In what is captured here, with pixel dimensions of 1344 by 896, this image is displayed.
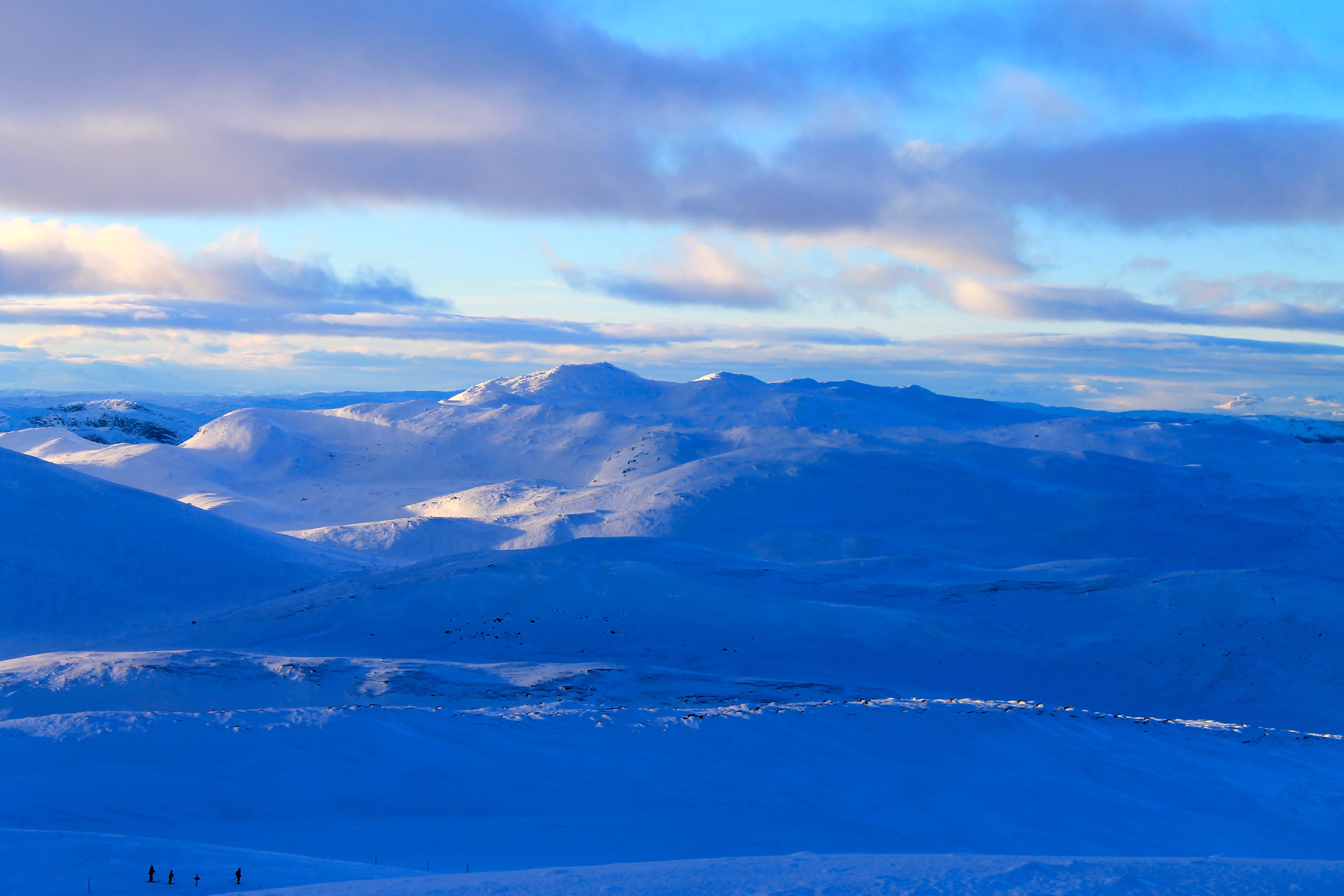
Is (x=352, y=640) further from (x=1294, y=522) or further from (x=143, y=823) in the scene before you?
(x=1294, y=522)

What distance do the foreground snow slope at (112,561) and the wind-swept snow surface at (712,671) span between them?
12cm

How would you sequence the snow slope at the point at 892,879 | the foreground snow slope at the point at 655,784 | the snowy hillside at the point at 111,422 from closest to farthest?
1. the snow slope at the point at 892,879
2. the foreground snow slope at the point at 655,784
3. the snowy hillside at the point at 111,422

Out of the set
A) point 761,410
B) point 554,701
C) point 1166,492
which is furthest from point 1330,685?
point 761,410

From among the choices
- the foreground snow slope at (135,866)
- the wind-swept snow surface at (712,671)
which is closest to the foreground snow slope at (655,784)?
the wind-swept snow surface at (712,671)

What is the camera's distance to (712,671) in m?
18.7

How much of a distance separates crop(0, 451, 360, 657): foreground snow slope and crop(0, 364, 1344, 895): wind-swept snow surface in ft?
0.39

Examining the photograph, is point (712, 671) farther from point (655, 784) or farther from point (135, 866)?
point (135, 866)

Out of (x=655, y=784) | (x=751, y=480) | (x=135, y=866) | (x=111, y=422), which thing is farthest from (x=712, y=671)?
(x=111, y=422)

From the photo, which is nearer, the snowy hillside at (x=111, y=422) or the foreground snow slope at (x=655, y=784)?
the foreground snow slope at (x=655, y=784)

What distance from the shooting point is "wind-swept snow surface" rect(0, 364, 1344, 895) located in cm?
908

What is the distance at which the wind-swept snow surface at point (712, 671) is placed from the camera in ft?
29.8

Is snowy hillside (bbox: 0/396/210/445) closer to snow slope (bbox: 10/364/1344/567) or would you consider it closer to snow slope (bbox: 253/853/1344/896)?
snow slope (bbox: 10/364/1344/567)

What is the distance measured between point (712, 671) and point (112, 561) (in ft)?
59.5

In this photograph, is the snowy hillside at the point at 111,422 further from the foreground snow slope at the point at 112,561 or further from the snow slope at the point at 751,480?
the foreground snow slope at the point at 112,561
